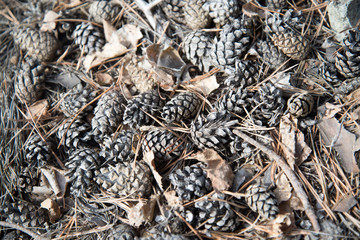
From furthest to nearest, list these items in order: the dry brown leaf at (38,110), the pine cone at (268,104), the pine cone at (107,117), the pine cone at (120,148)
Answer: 1. the dry brown leaf at (38,110)
2. the pine cone at (107,117)
3. the pine cone at (120,148)
4. the pine cone at (268,104)

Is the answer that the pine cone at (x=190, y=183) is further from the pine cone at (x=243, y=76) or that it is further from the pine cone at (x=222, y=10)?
the pine cone at (x=222, y=10)

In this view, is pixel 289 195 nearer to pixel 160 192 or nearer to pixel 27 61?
pixel 160 192

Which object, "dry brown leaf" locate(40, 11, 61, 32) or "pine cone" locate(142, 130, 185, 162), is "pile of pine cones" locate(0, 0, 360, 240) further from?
"dry brown leaf" locate(40, 11, 61, 32)

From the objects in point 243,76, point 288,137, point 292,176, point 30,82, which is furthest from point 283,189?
point 30,82

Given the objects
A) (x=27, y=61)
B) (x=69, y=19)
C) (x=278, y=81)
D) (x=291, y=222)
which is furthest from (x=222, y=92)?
(x=27, y=61)

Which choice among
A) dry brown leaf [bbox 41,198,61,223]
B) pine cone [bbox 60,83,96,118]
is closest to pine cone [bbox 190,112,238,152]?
pine cone [bbox 60,83,96,118]

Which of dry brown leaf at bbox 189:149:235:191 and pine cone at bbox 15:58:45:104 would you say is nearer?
dry brown leaf at bbox 189:149:235:191

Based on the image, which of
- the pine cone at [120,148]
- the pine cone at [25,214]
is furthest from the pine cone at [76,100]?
the pine cone at [25,214]
